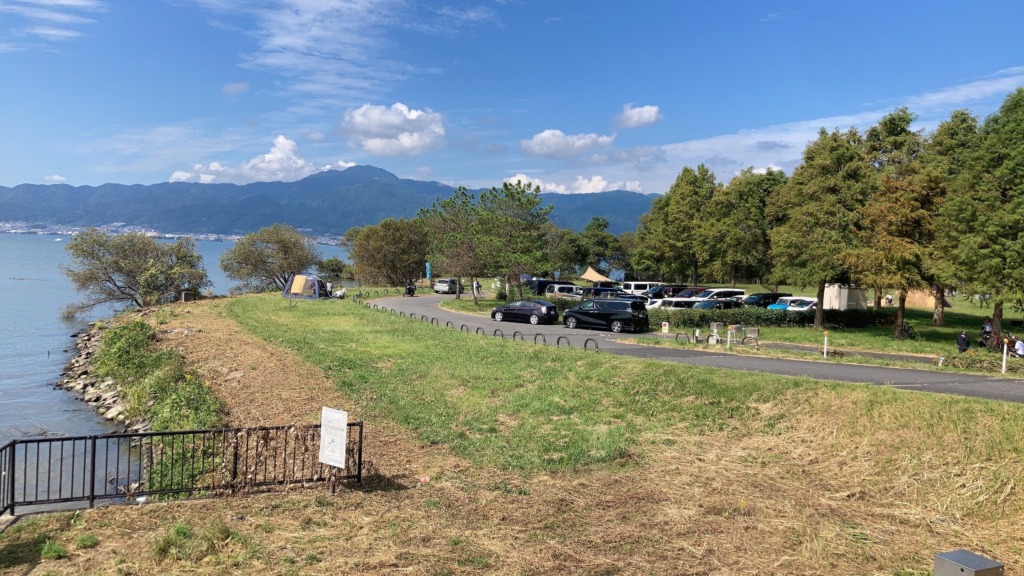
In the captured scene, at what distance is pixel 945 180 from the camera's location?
30.5 meters

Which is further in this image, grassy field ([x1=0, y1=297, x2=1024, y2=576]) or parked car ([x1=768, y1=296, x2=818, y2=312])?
parked car ([x1=768, y1=296, x2=818, y2=312])

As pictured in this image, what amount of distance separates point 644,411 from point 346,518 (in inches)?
337

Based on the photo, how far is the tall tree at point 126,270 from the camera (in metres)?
47.7

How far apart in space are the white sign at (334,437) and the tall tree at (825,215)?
94.7 ft

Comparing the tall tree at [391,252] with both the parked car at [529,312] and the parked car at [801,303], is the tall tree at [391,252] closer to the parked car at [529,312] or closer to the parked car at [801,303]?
the parked car at [529,312]

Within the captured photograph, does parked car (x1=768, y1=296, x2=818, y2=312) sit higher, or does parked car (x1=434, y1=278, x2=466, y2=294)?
parked car (x1=768, y1=296, x2=818, y2=312)

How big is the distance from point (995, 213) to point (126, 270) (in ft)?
186


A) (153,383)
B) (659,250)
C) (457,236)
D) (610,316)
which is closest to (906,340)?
(610,316)

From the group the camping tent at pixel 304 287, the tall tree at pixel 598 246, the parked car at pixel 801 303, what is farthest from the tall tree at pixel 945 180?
the tall tree at pixel 598 246

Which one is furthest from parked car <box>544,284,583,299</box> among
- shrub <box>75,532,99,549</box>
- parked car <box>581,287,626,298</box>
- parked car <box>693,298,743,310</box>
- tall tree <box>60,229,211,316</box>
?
shrub <box>75,532,99,549</box>

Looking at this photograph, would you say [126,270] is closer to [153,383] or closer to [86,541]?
[153,383]

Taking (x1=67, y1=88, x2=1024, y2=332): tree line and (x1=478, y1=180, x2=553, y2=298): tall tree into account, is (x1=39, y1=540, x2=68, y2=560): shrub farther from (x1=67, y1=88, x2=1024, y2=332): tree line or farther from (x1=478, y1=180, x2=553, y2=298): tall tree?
(x1=478, y1=180, x2=553, y2=298): tall tree

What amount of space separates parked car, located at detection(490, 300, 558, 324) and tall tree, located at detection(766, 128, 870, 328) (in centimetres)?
1309

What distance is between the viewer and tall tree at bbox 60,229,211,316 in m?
47.7
